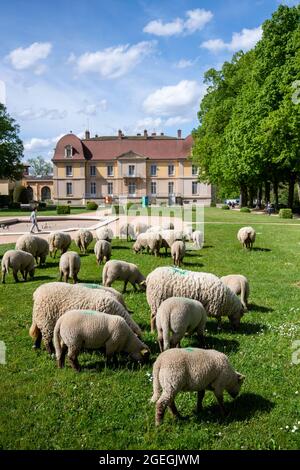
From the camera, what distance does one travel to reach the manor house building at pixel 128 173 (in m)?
79.2

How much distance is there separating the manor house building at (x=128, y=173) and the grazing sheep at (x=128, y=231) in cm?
5679

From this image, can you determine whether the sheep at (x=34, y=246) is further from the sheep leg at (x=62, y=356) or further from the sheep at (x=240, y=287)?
the sheep leg at (x=62, y=356)

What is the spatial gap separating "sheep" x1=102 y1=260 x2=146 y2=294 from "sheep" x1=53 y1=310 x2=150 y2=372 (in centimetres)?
405

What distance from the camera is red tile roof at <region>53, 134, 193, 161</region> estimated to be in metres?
79.6

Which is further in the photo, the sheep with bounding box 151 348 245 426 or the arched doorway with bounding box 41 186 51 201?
the arched doorway with bounding box 41 186 51 201

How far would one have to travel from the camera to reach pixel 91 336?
635 centimetres

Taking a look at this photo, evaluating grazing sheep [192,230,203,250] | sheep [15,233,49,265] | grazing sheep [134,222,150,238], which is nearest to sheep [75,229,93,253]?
sheep [15,233,49,265]

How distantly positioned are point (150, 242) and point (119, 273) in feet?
20.5

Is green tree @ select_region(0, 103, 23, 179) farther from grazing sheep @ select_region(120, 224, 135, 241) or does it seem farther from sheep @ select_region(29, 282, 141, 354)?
sheep @ select_region(29, 282, 141, 354)

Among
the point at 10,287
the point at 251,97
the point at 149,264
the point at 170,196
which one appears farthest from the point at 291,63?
the point at 170,196

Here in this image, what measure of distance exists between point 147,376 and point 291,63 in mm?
31070

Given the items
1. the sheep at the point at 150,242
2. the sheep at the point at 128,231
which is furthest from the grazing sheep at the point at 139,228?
the sheep at the point at 150,242

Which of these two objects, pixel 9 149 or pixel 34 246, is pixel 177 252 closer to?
pixel 34 246

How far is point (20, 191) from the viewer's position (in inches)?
2488
